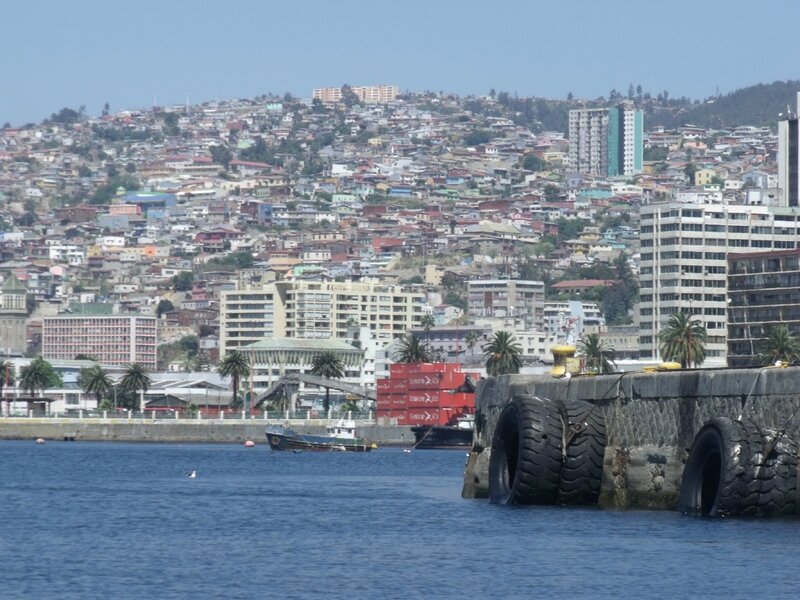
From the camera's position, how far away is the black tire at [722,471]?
120 feet

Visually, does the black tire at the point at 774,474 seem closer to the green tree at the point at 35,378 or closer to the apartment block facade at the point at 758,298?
the apartment block facade at the point at 758,298

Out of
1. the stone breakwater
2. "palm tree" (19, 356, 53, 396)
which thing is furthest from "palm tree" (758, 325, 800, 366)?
the stone breakwater

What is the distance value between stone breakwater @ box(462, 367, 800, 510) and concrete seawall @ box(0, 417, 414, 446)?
99.7 m

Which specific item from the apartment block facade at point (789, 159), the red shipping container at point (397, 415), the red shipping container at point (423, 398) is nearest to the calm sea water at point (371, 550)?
the red shipping container at point (423, 398)

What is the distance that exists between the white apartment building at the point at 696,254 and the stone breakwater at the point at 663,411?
12315 cm

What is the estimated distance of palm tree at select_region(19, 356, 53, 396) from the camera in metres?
177

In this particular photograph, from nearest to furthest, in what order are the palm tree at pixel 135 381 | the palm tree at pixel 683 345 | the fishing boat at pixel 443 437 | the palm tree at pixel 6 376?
the palm tree at pixel 683 345, the fishing boat at pixel 443 437, the palm tree at pixel 135 381, the palm tree at pixel 6 376

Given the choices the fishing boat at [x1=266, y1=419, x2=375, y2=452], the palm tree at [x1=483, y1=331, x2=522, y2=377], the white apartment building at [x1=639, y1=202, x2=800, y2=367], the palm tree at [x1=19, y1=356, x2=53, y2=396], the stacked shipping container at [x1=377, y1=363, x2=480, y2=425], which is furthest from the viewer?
the palm tree at [x1=19, y1=356, x2=53, y2=396]

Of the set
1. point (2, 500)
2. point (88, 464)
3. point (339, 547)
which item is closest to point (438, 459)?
point (88, 464)

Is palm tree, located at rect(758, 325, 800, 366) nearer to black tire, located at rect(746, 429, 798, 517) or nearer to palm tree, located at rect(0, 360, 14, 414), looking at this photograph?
palm tree, located at rect(0, 360, 14, 414)

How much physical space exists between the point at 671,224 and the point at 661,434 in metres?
130

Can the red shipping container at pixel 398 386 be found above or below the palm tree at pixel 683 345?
below

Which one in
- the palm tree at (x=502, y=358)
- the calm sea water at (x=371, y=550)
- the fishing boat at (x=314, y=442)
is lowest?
the fishing boat at (x=314, y=442)

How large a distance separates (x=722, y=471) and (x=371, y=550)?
6436 millimetres
